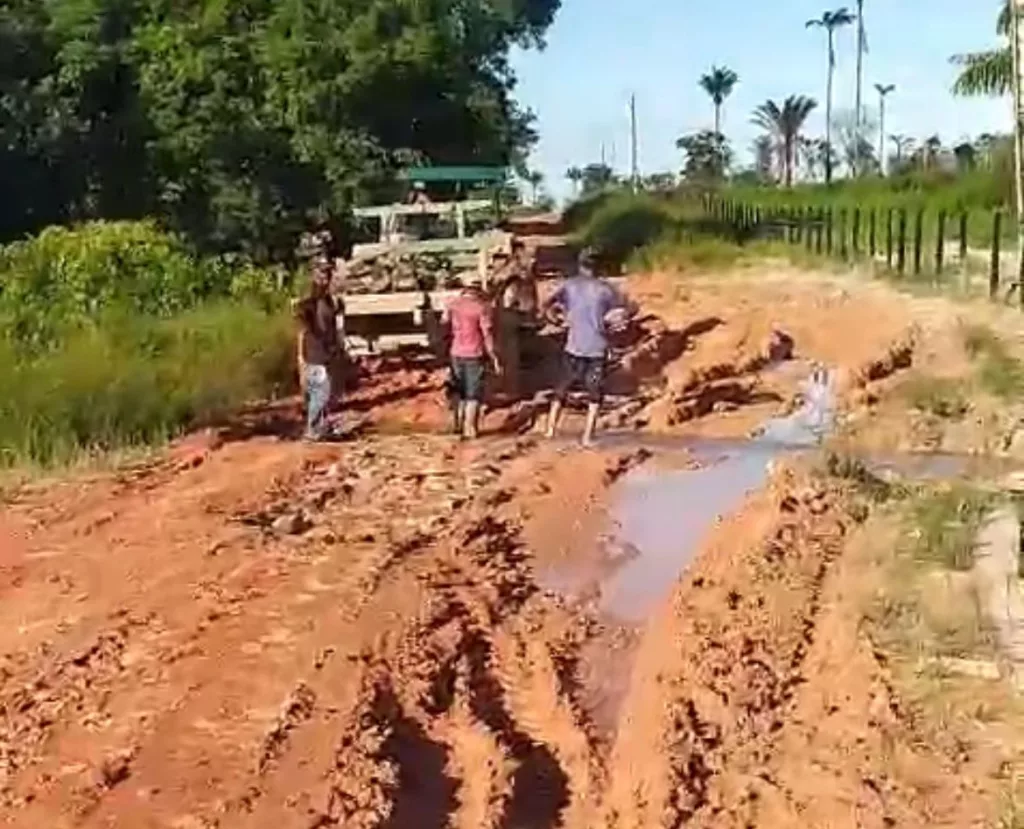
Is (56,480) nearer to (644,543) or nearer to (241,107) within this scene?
(644,543)

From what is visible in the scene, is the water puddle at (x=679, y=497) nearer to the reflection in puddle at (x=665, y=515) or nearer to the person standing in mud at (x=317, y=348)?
the reflection in puddle at (x=665, y=515)

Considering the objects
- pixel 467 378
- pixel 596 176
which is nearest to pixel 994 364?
pixel 467 378

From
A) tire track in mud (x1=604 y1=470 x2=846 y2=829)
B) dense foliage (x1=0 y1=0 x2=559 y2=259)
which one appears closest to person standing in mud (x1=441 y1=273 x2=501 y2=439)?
tire track in mud (x1=604 y1=470 x2=846 y2=829)

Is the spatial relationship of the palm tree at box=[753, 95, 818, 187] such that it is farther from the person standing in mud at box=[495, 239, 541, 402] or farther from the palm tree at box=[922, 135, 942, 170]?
the person standing in mud at box=[495, 239, 541, 402]

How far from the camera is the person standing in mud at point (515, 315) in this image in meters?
20.0

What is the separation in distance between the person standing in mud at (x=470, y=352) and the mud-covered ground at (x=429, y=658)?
77 cm

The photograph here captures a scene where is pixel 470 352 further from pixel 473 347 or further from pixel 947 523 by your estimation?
pixel 947 523

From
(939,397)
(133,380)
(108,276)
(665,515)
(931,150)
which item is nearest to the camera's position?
(665,515)

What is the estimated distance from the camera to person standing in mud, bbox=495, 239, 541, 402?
2002 cm

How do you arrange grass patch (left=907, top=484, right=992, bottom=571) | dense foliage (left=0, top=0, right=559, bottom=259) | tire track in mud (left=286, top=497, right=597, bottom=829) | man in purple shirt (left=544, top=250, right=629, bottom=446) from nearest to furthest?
tire track in mud (left=286, top=497, right=597, bottom=829), grass patch (left=907, top=484, right=992, bottom=571), man in purple shirt (left=544, top=250, right=629, bottom=446), dense foliage (left=0, top=0, right=559, bottom=259)

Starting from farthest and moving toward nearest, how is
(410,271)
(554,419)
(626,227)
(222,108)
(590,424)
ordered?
1. (626,227)
2. (222,108)
3. (410,271)
4. (554,419)
5. (590,424)

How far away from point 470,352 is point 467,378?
320 millimetres

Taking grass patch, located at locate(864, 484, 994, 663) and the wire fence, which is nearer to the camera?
grass patch, located at locate(864, 484, 994, 663)

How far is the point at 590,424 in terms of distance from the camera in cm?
1672
